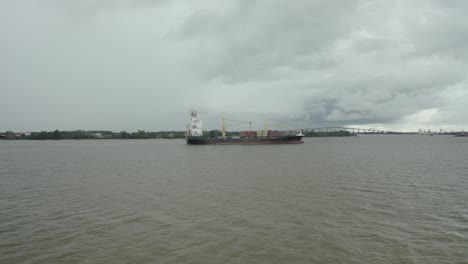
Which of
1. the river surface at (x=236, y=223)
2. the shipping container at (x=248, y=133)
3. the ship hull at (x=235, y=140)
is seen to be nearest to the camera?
the river surface at (x=236, y=223)

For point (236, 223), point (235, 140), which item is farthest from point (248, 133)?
point (236, 223)

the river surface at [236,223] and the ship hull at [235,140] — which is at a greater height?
the ship hull at [235,140]

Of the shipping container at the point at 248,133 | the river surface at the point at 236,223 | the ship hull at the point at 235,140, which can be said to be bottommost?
the river surface at the point at 236,223

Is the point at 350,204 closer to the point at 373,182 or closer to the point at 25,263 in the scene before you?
the point at 373,182

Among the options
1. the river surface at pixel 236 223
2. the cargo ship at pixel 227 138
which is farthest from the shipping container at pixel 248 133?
the river surface at pixel 236 223

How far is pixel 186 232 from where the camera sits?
10.5 meters

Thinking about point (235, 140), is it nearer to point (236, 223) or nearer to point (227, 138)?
point (227, 138)

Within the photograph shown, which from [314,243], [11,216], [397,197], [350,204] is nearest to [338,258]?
[314,243]

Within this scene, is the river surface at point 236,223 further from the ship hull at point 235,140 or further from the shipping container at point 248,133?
the shipping container at point 248,133

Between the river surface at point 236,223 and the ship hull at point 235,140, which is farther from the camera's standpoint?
the ship hull at point 235,140

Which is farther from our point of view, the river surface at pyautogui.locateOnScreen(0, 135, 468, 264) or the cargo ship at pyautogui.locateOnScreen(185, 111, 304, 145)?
the cargo ship at pyautogui.locateOnScreen(185, 111, 304, 145)

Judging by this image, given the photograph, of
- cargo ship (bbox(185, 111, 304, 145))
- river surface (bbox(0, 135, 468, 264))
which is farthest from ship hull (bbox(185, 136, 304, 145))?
river surface (bbox(0, 135, 468, 264))

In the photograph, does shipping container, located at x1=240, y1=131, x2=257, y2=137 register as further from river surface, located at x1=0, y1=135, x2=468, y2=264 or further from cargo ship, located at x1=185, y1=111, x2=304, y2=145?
river surface, located at x1=0, y1=135, x2=468, y2=264

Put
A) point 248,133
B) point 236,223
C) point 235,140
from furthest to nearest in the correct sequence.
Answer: point 248,133 → point 235,140 → point 236,223
